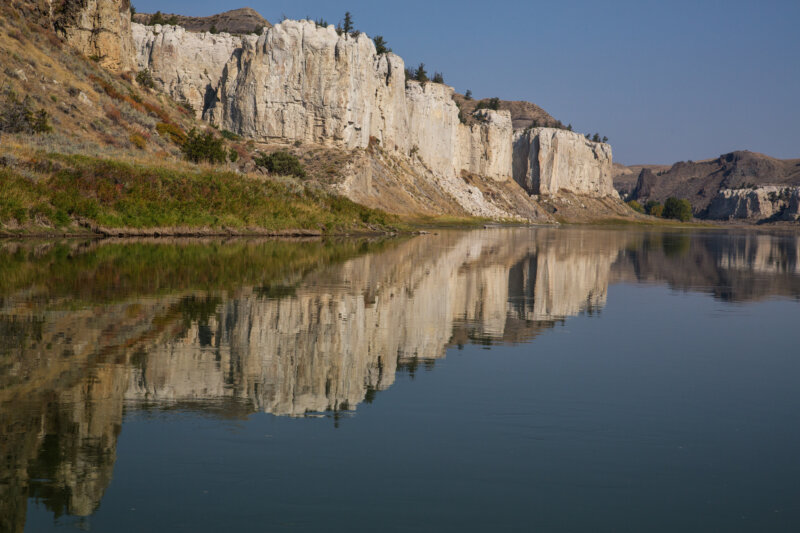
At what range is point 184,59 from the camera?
8638 centimetres

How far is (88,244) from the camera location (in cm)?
2928

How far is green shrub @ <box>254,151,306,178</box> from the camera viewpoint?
68062 mm

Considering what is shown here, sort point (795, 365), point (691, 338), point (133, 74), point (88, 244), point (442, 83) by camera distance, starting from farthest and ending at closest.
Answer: point (442, 83) < point (133, 74) < point (88, 244) < point (691, 338) < point (795, 365)

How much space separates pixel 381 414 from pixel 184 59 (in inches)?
3337

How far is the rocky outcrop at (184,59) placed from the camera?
85188 mm

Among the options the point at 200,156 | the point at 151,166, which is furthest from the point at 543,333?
the point at 200,156

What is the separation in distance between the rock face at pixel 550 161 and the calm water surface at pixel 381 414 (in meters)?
148

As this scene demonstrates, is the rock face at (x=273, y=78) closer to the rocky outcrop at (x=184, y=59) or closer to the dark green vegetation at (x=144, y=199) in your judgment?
the rocky outcrop at (x=184, y=59)

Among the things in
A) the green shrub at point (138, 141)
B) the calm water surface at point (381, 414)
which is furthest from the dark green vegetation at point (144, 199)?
the calm water surface at point (381, 414)

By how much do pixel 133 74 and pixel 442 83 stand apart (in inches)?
2565

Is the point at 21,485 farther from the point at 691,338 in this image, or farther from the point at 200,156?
the point at 200,156

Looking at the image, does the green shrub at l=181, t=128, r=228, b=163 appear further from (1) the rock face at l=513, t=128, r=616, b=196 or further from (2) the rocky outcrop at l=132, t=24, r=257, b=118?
(1) the rock face at l=513, t=128, r=616, b=196

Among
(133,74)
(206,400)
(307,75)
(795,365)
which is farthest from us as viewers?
(307,75)

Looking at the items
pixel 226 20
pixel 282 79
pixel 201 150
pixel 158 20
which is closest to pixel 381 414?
pixel 201 150
